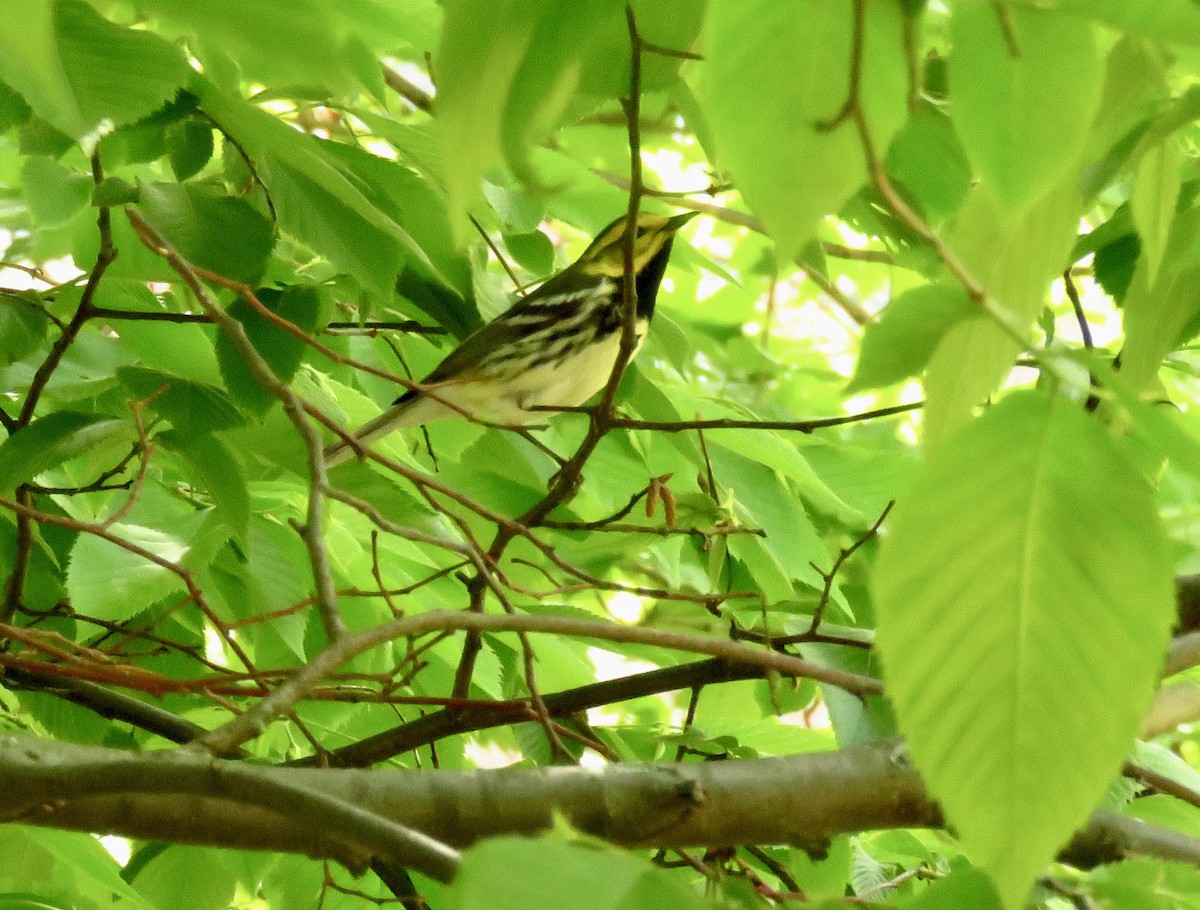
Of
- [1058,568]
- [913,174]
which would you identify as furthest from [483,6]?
[913,174]

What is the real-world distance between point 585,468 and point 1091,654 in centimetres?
78

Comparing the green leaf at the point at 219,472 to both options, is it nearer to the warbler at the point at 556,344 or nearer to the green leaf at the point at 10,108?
the green leaf at the point at 10,108

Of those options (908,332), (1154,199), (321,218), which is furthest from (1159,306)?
(321,218)

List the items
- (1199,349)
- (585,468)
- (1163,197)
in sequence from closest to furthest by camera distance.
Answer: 1. (1163,197)
2. (1199,349)
3. (585,468)

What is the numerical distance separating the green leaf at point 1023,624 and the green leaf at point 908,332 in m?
0.04

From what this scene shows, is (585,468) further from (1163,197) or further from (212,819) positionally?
(1163,197)

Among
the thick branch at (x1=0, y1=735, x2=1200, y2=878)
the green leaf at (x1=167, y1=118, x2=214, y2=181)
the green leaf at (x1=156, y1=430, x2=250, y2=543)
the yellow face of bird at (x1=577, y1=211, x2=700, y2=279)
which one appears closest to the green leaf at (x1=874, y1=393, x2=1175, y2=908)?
the thick branch at (x1=0, y1=735, x2=1200, y2=878)

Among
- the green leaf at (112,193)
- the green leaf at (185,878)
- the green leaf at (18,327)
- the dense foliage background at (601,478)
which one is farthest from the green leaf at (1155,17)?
the green leaf at (185,878)

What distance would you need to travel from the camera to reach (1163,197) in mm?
463

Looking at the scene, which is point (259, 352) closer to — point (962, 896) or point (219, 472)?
point (219, 472)

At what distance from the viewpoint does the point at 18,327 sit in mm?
831

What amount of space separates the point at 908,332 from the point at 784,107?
8 centimetres

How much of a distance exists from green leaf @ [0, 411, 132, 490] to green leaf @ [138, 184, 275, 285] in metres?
0.13

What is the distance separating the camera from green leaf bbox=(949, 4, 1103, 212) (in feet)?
1.05
